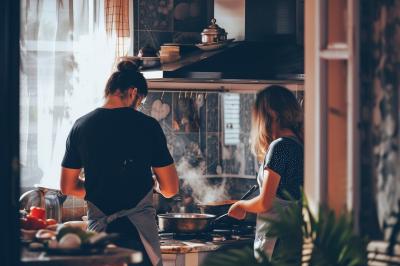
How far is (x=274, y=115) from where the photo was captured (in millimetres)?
4918

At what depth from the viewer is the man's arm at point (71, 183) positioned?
4.73 m

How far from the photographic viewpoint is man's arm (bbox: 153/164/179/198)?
15.5 feet

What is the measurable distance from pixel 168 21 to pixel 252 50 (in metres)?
1.08

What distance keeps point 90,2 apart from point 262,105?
2328mm

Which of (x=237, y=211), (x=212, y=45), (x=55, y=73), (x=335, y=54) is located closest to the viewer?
(x=335, y=54)

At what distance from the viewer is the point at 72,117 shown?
6762 mm

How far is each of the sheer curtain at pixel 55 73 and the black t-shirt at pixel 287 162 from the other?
2296mm

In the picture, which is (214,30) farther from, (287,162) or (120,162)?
(120,162)

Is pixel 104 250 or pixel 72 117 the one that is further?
pixel 72 117

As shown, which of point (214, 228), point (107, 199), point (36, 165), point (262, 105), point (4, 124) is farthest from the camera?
point (36, 165)

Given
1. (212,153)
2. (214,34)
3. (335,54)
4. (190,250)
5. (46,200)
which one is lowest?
(190,250)

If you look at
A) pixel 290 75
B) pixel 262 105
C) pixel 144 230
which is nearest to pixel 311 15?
pixel 262 105

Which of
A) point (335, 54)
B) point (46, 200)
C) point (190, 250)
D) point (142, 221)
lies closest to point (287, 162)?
point (142, 221)

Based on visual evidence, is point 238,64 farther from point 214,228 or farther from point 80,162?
point 80,162
